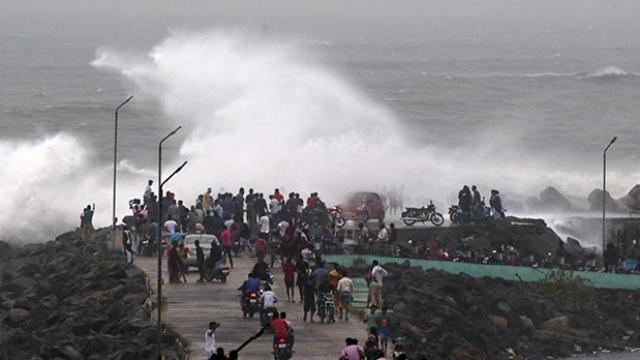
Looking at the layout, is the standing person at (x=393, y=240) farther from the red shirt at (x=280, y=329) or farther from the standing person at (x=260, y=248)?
the red shirt at (x=280, y=329)

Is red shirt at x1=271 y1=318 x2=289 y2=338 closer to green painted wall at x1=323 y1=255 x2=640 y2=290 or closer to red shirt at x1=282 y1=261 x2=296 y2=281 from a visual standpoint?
red shirt at x1=282 y1=261 x2=296 y2=281

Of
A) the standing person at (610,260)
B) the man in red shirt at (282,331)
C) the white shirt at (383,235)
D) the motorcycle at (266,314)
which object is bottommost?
the man in red shirt at (282,331)

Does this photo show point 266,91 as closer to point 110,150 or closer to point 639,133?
point 110,150

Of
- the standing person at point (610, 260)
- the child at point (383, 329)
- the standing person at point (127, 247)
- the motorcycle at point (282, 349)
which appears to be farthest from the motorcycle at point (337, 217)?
the motorcycle at point (282, 349)

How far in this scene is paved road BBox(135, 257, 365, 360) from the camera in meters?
34.0

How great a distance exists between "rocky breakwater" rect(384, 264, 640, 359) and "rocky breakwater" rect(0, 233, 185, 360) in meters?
4.87

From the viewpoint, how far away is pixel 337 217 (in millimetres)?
49562

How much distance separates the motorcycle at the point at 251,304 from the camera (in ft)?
121

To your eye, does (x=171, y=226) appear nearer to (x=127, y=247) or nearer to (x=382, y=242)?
(x=127, y=247)

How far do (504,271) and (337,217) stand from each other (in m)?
6.28

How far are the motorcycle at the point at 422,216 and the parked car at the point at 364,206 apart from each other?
2.15 ft

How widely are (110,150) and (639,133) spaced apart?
1135 inches

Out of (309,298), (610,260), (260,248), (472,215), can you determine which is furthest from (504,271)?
(309,298)

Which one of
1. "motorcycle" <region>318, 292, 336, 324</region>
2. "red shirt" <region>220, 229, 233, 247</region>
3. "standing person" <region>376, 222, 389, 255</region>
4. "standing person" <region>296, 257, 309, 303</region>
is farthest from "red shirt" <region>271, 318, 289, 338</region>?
"standing person" <region>376, 222, 389, 255</region>
